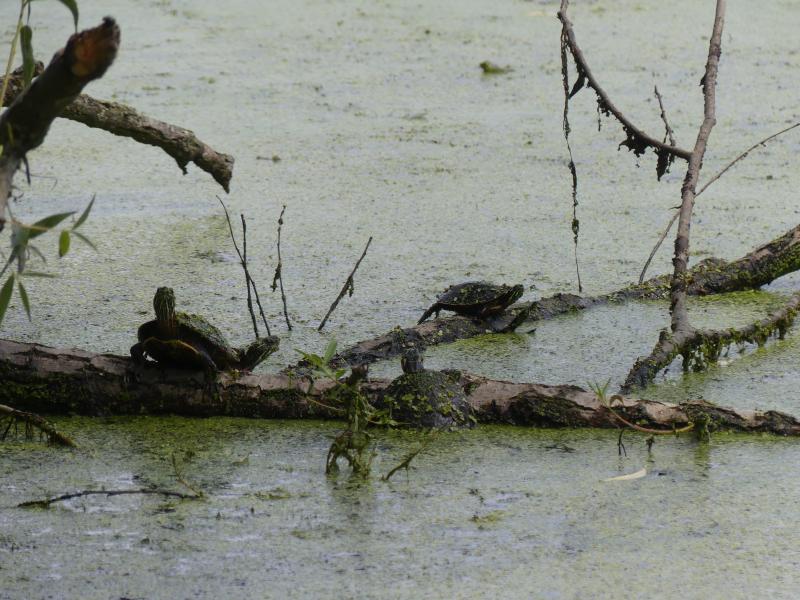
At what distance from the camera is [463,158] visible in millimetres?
3014

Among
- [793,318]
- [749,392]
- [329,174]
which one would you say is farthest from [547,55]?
[749,392]

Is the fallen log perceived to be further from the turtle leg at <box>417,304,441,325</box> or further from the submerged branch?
the submerged branch

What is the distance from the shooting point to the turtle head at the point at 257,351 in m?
1.50

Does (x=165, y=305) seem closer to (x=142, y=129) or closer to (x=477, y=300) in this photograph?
(x=477, y=300)

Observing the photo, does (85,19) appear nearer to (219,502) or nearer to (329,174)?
(329,174)

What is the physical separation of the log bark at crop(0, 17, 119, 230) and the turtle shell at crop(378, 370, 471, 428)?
767mm

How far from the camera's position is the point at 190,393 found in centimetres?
150

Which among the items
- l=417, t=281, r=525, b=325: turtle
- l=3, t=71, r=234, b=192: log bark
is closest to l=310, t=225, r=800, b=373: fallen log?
l=417, t=281, r=525, b=325: turtle

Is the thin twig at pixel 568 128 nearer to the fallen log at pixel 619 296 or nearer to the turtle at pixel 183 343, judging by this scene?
the fallen log at pixel 619 296

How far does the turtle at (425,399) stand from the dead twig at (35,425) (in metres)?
0.39

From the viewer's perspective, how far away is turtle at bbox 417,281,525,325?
186 cm

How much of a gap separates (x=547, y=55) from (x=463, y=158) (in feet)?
3.85

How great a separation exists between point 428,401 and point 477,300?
44cm

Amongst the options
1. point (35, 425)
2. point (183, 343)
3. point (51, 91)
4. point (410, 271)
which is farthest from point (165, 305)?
point (410, 271)
